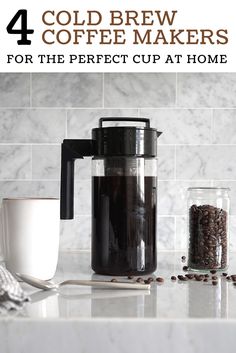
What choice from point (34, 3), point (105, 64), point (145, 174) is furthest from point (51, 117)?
point (145, 174)

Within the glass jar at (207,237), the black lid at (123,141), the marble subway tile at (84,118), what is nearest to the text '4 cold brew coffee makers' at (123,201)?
the black lid at (123,141)

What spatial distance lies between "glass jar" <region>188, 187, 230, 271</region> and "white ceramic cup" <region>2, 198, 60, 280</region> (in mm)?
316

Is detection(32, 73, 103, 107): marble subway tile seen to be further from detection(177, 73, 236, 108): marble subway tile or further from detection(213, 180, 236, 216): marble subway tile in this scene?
detection(213, 180, 236, 216): marble subway tile

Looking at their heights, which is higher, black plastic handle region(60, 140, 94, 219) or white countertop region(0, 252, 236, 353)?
black plastic handle region(60, 140, 94, 219)

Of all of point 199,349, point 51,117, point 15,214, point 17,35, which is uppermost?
point 17,35

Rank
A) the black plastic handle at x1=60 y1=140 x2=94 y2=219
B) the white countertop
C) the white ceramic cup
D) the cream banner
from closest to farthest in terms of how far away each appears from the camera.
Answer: the white countertop < the white ceramic cup < the black plastic handle at x1=60 y1=140 x2=94 y2=219 < the cream banner

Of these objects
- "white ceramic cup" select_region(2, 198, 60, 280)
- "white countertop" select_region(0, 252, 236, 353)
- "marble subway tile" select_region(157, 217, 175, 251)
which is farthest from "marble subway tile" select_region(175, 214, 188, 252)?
"white countertop" select_region(0, 252, 236, 353)

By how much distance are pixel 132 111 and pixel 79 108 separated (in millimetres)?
148

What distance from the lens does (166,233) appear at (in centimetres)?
156

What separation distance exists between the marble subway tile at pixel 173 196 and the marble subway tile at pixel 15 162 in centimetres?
38

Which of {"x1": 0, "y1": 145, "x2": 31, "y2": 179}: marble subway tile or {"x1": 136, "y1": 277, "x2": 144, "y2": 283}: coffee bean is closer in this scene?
{"x1": 136, "y1": 277, "x2": 144, "y2": 283}: coffee bean

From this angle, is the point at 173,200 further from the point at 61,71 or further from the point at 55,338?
the point at 55,338

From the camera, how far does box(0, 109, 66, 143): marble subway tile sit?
1542mm

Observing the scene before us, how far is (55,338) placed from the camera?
72 cm
